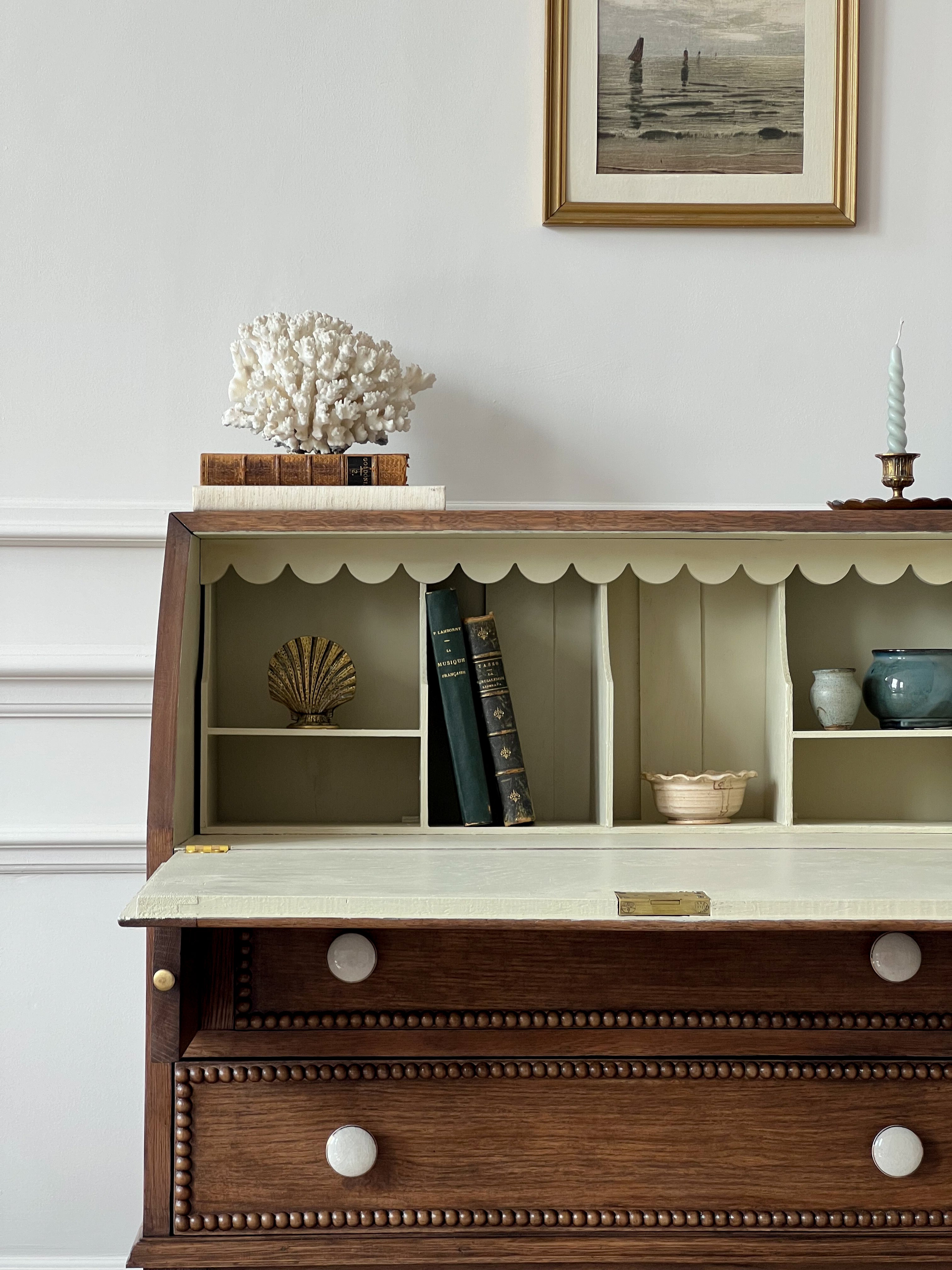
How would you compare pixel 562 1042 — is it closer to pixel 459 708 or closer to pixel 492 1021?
pixel 492 1021

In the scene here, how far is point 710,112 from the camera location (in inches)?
59.6

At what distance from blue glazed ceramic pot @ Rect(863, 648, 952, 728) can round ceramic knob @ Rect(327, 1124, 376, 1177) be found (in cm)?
80

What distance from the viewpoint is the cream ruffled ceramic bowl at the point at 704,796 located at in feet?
4.24

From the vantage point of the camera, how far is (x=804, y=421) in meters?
1.52

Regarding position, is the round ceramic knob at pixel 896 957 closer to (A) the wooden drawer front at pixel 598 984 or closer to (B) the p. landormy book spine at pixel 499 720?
(A) the wooden drawer front at pixel 598 984

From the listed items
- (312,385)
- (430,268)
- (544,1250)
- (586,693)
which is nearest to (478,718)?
(586,693)

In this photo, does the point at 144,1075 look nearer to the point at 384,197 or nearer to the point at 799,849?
the point at 799,849

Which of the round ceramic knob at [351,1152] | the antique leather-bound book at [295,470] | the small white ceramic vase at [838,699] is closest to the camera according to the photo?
the round ceramic knob at [351,1152]

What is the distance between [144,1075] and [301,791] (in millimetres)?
474

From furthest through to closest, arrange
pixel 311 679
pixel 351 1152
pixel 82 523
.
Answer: pixel 82 523
pixel 311 679
pixel 351 1152

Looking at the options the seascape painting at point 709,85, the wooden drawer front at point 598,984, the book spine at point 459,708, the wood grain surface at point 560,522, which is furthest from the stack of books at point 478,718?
the seascape painting at point 709,85

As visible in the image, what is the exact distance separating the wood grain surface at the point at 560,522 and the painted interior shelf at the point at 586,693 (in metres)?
0.19

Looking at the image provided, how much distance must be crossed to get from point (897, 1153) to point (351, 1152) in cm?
52

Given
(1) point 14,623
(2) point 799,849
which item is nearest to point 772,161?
(2) point 799,849
